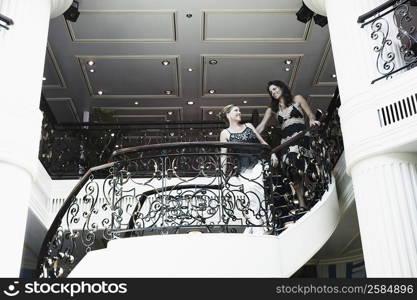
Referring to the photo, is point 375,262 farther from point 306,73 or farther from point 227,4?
point 306,73

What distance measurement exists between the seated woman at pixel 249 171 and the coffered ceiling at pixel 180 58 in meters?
3.17

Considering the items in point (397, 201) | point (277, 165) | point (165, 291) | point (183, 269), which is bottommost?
point (165, 291)

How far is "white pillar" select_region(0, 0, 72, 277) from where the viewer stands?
570 cm

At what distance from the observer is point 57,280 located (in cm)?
363

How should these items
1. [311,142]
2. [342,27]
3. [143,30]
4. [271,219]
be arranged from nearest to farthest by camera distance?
[271,219]
[342,27]
[311,142]
[143,30]

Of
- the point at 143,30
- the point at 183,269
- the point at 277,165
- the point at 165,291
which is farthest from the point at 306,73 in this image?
the point at 165,291

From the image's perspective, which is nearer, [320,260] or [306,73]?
[320,260]

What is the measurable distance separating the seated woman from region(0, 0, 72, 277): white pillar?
243cm

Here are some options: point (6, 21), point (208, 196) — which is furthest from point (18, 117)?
point (208, 196)

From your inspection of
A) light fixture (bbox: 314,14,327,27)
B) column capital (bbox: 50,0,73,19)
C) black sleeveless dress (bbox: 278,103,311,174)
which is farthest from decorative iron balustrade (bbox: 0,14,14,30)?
light fixture (bbox: 314,14,327,27)

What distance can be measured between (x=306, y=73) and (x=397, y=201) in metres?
7.07

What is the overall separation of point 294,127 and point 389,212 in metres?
2.31

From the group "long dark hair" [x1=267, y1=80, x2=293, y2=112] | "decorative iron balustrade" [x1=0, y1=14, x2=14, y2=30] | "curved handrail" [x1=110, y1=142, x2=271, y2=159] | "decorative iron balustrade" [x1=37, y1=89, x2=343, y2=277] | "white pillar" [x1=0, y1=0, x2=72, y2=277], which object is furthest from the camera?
"long dark hair" [x1=267, y1=80, x2=293, y2=112]

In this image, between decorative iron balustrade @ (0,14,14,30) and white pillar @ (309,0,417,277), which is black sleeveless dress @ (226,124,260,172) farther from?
decorative iron balustrade @ (0,14,14,30)
